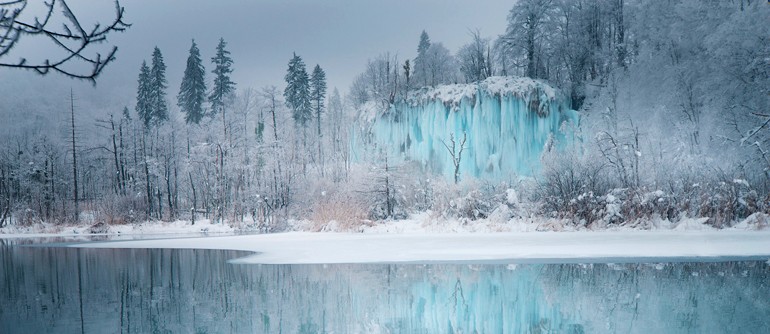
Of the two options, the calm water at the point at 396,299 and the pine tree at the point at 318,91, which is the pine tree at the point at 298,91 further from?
the calm water at the point at 396,299

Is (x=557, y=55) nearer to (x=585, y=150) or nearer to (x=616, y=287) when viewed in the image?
(x=585, y=150)

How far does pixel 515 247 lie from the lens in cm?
1103

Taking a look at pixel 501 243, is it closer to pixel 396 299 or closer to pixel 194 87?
pixel 396 299

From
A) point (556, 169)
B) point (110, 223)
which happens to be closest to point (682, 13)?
point (556, 169)

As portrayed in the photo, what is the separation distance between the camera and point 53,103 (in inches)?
3467

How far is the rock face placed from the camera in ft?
82.5

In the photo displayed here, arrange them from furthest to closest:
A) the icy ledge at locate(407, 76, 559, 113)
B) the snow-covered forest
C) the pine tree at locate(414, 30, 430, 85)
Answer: the pine tree at locate(414, 30, 430, 85), the icy ledge at locate(407, 76, 559, 113), the snow-covered forest

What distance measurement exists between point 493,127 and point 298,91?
2593cm

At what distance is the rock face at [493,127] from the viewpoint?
82.5 feet

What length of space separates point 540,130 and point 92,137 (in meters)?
54.5

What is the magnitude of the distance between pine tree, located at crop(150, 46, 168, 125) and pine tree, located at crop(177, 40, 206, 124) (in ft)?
5.18

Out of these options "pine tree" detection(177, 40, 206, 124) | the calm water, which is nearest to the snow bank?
the calm water

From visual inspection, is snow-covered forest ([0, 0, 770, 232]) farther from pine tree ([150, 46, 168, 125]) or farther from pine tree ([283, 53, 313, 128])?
pine tree ([283, 53, 313, 128])

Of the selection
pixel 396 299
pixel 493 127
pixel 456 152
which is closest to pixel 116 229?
pixel 456 152
